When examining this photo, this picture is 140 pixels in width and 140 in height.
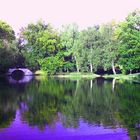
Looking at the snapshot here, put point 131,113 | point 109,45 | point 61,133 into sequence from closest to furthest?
point 61,133 → point 131,113 → point 109,45

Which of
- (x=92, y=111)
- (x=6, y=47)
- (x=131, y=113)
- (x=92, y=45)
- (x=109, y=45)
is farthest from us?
(x=6, y=47)

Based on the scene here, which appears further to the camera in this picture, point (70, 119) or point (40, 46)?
point (40, 46)

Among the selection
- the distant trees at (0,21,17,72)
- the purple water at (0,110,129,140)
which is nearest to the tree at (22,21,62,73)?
the distant trees at (0,21,17,72)

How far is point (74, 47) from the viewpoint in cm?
8844

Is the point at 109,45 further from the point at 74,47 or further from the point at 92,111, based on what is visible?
the point at 92,111

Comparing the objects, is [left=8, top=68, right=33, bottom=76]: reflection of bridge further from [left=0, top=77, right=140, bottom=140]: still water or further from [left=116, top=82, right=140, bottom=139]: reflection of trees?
[left=0, top=77, right=140, bottom=140]: still water

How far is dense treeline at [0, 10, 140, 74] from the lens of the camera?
239 ft

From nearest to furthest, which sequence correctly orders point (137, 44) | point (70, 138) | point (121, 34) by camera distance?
point (70, 138) < point (137, 44) < point (121, 34)

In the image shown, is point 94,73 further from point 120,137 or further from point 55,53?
point 120,137

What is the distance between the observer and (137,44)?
6788 centimetres

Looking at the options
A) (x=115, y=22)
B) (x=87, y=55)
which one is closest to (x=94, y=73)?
(x=87, y=55)

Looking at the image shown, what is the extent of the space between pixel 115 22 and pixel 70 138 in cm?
7027

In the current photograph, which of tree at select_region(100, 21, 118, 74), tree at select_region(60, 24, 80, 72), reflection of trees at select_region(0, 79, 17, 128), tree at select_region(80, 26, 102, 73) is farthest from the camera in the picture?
tree at select_region(60, 24, 80, 72)

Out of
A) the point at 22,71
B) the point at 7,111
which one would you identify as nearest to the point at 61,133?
the point at 7,111
